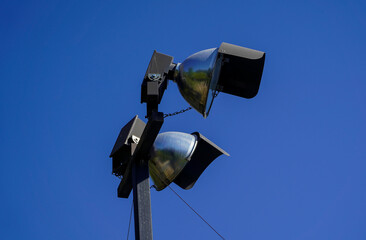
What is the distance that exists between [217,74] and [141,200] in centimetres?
138

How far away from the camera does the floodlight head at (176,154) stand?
503 centimetres

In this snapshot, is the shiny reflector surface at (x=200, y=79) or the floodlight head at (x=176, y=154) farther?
the floodlight head at (x=176, y=154)

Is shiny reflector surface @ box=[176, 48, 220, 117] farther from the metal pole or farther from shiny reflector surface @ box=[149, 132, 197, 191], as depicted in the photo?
the metal pole

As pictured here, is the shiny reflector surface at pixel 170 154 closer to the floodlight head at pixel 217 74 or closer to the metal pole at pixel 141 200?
the metal pole at pixel 141 200

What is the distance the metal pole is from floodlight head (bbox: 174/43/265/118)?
853mm

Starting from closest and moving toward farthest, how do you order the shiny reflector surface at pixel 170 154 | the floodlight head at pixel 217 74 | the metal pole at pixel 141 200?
1. the floodlight head at pixel 217 74
2. the metal pole at pixel 141 200
3. the shiny reflector surface at pixel 170 154

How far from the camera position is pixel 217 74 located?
469 cm

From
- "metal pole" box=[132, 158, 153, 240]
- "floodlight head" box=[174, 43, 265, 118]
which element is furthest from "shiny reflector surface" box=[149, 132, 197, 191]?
"floodlight head" box=[174, 43, 265, 118]

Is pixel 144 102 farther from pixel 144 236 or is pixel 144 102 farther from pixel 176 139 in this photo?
pixel 144 236

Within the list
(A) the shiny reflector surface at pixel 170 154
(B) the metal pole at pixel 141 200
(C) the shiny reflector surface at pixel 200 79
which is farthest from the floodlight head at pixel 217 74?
(B) the metal pole at pixel 141 200

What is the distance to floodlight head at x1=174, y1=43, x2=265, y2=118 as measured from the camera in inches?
175

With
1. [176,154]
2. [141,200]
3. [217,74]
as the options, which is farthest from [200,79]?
[141,200]

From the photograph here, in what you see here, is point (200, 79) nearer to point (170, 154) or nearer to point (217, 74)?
point (217, 74)

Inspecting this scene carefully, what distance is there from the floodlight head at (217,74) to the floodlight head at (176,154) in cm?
56
